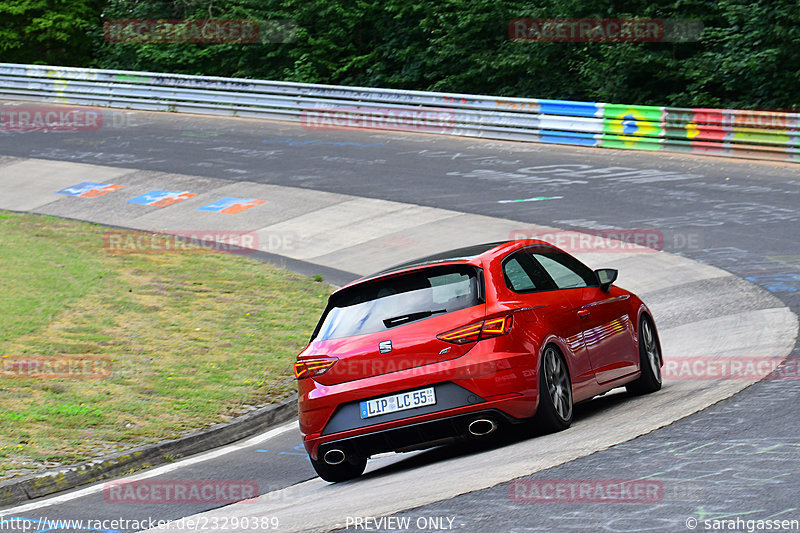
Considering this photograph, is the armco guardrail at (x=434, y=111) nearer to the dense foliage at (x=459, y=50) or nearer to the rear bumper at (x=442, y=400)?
the dense foliage at (x=459, y=50)

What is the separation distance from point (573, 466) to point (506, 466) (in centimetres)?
49

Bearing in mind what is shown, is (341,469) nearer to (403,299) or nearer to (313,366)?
(313,366)

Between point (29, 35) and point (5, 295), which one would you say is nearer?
point (5, 295)

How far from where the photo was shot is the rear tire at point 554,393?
784 centimetres

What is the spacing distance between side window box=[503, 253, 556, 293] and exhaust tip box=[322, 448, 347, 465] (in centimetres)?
166

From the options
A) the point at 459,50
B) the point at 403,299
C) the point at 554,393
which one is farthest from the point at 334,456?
the point at 459,50

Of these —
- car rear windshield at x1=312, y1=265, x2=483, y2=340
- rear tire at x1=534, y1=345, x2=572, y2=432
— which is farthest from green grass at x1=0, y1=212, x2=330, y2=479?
rear tire at x1=534, y1=345, x2=572, y2=432

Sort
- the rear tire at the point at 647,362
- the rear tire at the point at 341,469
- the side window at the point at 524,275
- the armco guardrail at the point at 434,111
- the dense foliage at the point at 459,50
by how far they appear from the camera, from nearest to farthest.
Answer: the rear tire at the point at 341,469 → the side window at the point at 524,275 → the rear tire at the point at 647,362 → the armco guardrail at the point at 434,111 → the dense foliage at the point at 459,50

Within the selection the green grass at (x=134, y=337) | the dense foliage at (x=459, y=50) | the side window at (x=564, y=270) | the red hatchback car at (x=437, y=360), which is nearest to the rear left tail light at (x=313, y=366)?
the red hatchback car at (x=437, y=360)

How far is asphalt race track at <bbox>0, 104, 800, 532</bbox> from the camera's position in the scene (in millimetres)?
6371

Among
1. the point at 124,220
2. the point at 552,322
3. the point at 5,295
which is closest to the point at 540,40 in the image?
Result: the point at 124,220

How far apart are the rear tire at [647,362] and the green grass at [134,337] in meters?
3.56

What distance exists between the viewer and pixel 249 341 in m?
13.4

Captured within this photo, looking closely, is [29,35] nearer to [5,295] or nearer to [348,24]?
[348,24]
